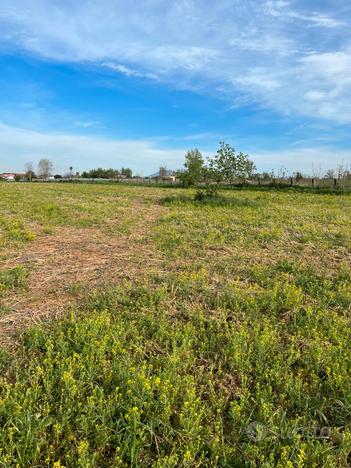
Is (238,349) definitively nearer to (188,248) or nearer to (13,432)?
(13,432)

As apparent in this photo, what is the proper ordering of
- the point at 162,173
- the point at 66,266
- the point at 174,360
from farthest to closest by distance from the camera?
the point at 162,173 → the point at 66,266 → the point at 174,360

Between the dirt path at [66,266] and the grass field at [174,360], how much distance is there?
3cm

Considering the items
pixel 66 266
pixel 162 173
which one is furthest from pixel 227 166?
pixel 162 173

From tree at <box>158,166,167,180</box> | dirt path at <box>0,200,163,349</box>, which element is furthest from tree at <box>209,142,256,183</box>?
tree at <box>158,166,167,180</box>

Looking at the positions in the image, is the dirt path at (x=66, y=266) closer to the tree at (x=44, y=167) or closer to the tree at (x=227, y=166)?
the tree at (x=227, y=166)

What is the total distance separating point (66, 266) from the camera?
5.57 metres

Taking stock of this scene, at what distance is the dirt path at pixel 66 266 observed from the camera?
12.6 feet

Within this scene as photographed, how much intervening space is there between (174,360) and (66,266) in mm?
3275

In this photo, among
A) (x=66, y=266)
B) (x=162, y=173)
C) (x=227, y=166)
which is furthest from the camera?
(x=162, y=173)

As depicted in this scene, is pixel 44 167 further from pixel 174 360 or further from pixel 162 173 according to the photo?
pixel 174 360

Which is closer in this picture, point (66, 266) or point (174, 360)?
point (174, 360)

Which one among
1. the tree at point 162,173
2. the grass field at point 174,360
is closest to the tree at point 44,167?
the tree at point 162,173

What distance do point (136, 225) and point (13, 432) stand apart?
24.6 feet

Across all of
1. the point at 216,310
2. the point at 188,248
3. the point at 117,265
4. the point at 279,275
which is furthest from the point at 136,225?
the point at 216,310
